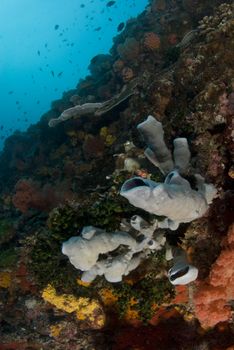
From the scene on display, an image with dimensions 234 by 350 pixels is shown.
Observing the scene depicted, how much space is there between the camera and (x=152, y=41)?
40.8ft

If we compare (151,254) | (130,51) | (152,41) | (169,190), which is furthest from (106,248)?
(130,51)

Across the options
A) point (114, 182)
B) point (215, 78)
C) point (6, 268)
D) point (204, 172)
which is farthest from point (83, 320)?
point (215, 78)

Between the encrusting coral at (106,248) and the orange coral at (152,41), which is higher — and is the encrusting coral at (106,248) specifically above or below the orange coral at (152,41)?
below

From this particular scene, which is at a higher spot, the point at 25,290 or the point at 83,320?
the point at 25,290

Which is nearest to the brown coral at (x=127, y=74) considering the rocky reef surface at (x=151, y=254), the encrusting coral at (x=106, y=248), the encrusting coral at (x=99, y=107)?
the encrusting coral at (x=99, y=107)

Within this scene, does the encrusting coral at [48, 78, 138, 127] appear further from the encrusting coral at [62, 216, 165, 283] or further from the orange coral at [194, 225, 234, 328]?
the orange coral at [194, 225, 234, 328]

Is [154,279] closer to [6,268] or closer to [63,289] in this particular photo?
[63,289]

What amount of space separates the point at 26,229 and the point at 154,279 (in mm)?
3779

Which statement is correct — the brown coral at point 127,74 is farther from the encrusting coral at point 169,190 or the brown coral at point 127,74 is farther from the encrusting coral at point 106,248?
the encrusting coral at point 106,248

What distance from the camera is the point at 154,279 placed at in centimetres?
574

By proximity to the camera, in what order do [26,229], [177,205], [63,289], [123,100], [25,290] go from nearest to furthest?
[177,205]
[63,289]
[25,290]
[26,229]
[123,100]

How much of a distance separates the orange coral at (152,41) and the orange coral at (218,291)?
8.98 m

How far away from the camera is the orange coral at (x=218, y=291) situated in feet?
15.9

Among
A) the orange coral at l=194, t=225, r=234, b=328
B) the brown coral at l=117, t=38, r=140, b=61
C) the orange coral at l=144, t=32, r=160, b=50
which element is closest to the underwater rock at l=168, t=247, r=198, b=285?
the orange coral at l=194, t=225, r=234, b=328
